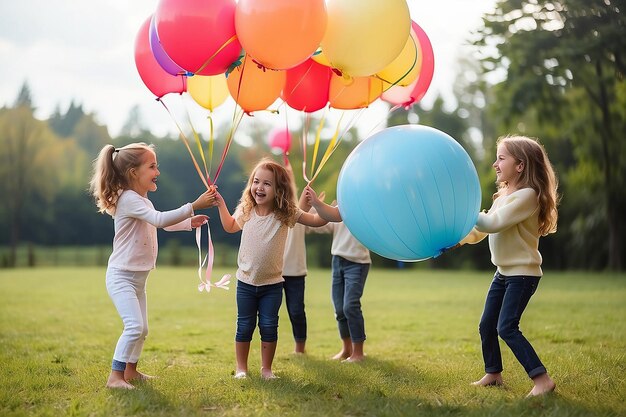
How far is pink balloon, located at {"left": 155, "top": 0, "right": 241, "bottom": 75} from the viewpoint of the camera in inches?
150

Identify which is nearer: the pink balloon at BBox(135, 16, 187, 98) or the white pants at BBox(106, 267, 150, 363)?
the white pants at BBox(106, 267, 150, 363)

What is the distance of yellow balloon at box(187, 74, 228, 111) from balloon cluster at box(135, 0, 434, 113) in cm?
11

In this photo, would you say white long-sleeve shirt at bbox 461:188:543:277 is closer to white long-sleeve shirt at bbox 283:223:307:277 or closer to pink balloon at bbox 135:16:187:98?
white long-sleeve shirt at bbox 283:223:307:277

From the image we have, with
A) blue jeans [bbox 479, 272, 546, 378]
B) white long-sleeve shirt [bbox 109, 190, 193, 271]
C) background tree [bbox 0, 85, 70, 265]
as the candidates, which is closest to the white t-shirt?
white long-sleeve shirt [bbox 109, 190, 193, 271]

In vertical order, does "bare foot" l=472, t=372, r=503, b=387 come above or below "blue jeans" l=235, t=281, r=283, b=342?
below

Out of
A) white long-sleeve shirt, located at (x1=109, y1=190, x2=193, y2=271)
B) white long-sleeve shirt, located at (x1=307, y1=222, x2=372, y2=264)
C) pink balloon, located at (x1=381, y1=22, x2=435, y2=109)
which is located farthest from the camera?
white long-sleeve shirt, located at (x1=307, y1=222, x2=372, y2=264)

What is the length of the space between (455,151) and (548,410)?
1.52 metres

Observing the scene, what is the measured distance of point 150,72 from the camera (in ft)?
15.0

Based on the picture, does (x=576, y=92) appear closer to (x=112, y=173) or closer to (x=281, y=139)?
(x=281, y=139)

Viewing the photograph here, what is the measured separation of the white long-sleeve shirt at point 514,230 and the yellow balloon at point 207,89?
7.21 feet

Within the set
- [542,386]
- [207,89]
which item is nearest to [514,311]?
[542,386]

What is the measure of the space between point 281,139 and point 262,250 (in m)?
1.92

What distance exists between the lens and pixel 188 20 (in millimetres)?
3803

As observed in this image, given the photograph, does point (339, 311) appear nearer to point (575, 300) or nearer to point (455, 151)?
point (455, 151)
